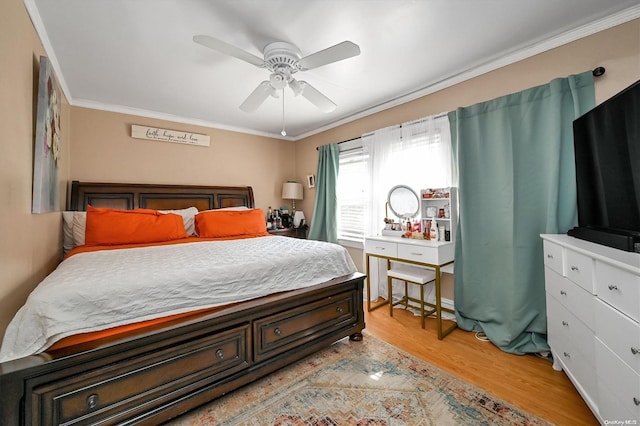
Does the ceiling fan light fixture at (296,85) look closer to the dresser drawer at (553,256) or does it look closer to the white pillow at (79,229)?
the dresser drawer at (553,256)

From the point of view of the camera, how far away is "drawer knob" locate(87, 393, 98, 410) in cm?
122

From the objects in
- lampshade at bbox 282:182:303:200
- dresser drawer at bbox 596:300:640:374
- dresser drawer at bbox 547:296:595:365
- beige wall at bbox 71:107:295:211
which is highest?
beige wall at bbox 71:107:295:211

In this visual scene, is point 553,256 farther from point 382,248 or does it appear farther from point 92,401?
point 92,401

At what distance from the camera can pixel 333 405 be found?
5.19 feet

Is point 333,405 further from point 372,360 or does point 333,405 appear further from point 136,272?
point 136,272

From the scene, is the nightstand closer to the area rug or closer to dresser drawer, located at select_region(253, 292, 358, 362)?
dresser drawer, located at select_region(253, 292, 358, 362)

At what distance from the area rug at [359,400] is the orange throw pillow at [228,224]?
5.88 ft

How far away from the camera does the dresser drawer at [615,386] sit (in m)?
1.05

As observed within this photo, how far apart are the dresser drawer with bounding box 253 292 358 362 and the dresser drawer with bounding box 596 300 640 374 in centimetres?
150

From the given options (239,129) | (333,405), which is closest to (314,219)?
(239,129)

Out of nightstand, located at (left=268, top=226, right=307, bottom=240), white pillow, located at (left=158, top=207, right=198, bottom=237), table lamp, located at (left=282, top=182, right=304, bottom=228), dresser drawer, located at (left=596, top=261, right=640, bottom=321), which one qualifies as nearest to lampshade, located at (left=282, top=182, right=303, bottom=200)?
table lamp, located at (left=282, top=182, right=304, bottom=228)

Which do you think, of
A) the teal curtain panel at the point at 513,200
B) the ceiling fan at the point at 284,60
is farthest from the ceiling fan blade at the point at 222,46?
the teal curtain panel at the point at 513,200

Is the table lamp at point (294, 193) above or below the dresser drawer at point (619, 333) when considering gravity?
above

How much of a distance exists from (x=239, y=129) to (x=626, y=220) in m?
4.28
